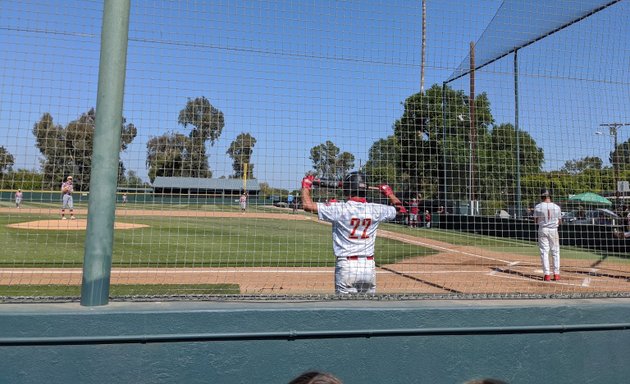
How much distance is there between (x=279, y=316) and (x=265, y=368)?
1.20 ft

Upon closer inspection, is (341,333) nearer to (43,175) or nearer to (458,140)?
(43,175)

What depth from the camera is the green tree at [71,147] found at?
370cm

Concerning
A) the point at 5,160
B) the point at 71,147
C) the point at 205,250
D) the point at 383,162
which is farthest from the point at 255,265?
the point at 5,160

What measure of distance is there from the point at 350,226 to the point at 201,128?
1.76 m

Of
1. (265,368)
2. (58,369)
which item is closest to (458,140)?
(265,368)

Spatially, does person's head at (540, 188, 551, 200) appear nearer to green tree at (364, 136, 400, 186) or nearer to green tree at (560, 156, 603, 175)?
green tree at (560, 156, 603, 175)

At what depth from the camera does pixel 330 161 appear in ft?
14.2

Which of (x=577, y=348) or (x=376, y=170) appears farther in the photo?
(x=376, y=170)

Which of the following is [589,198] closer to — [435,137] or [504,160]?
[504,160]

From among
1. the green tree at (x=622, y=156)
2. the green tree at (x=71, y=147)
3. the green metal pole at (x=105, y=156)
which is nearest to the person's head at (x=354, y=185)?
the green tree at (x=71, y=147)

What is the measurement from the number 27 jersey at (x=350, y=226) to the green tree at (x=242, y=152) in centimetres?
88

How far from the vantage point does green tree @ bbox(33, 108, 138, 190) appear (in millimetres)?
3701

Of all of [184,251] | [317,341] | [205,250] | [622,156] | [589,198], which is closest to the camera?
[317,341]

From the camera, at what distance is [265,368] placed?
3.16 meters
